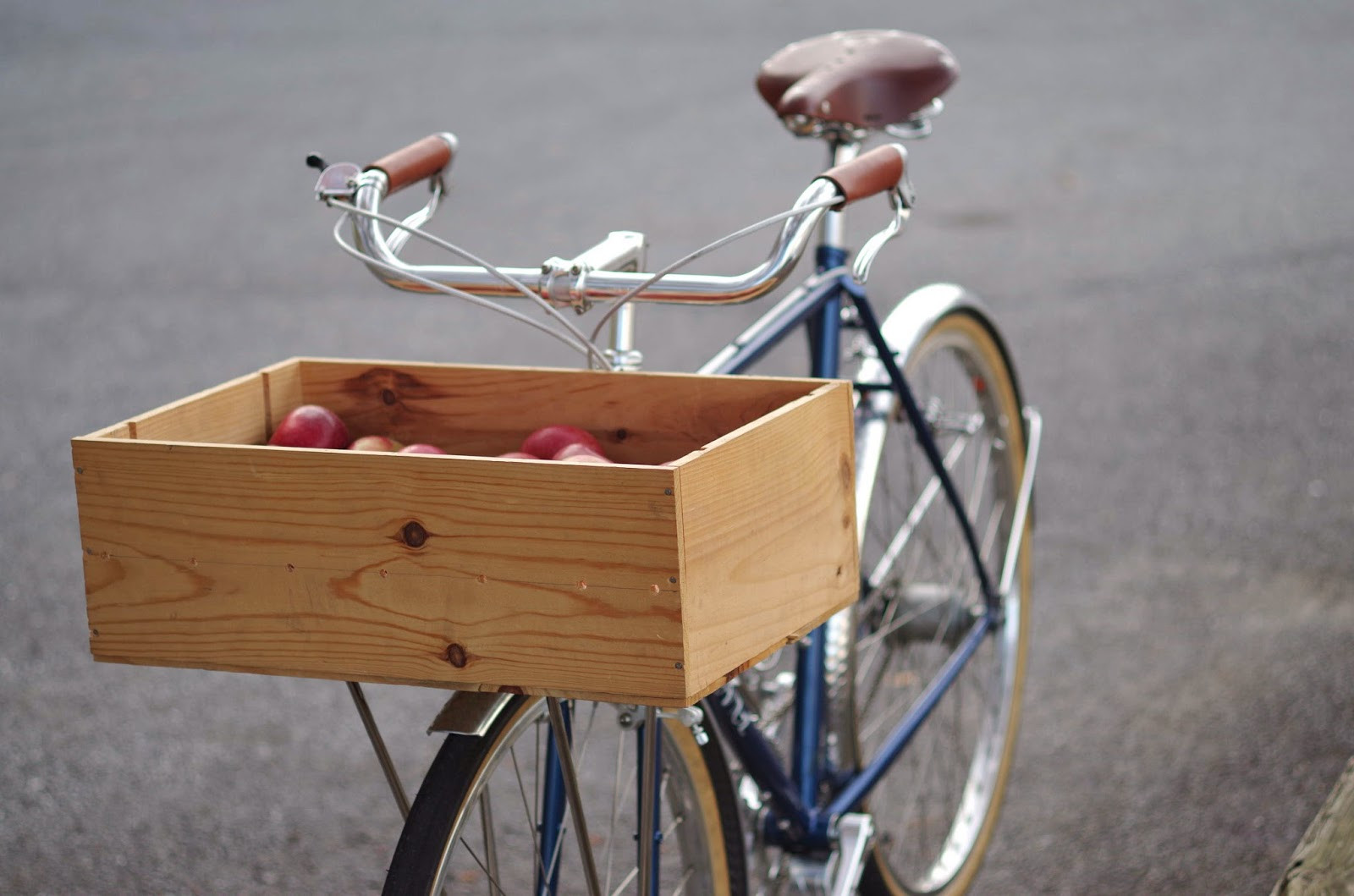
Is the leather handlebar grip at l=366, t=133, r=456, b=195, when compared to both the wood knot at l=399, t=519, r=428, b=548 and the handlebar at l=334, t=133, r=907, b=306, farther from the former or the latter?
the wood knot at l=399, t=519, r=428, b=548

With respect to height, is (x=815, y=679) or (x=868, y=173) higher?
(x=868, y=173)

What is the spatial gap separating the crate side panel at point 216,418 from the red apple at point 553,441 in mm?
323

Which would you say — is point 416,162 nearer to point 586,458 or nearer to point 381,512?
point 586,458

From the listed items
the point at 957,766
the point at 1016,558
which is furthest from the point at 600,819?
the point at 1016,558

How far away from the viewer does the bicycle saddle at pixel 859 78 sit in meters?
2.53

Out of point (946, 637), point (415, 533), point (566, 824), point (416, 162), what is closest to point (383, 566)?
point (415, 533)

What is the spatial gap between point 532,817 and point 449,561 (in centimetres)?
55

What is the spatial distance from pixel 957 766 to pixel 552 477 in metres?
2.02

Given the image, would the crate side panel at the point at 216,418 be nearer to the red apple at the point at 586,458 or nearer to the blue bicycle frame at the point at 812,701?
the red apple at the point at 586,458

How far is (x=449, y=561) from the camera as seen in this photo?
4.87 feet

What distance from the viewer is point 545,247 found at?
23.1 ft

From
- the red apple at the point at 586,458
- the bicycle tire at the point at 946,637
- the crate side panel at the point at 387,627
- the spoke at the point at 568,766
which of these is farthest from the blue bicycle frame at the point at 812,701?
the crate side panel at the point at 387,627

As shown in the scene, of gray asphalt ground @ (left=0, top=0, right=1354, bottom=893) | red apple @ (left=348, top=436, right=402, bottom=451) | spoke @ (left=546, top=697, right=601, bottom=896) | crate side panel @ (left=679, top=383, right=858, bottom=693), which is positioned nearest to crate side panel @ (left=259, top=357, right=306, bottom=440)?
red apple @ (left=348, top=436, right=402, bottom=451)

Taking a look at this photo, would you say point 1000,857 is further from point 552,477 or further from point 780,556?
point 552,477
